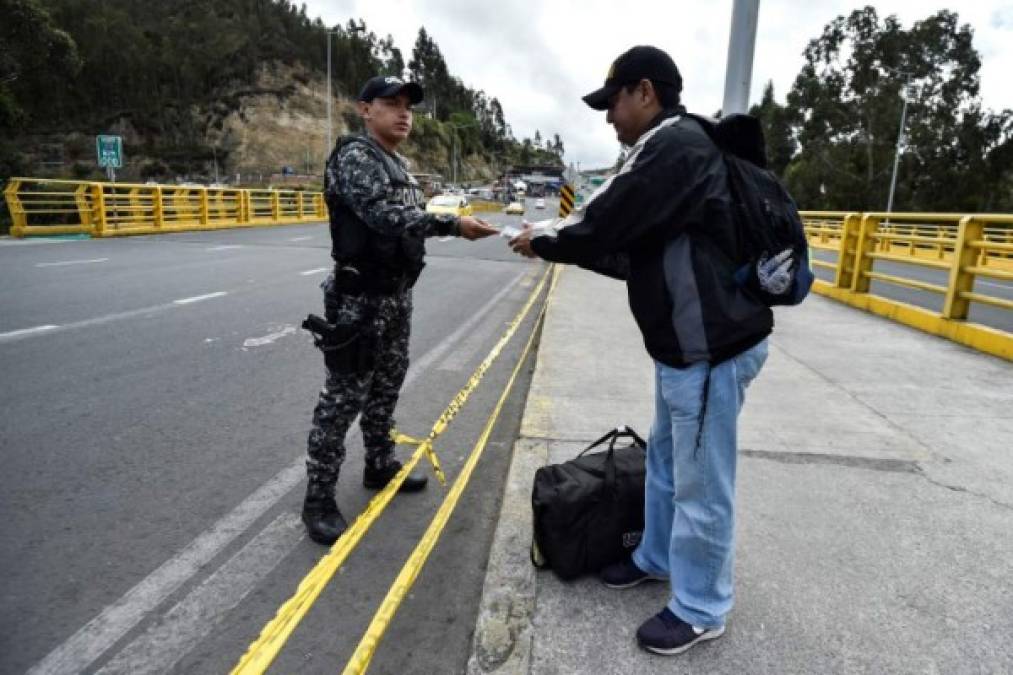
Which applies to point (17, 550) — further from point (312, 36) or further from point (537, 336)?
point (312, 36)

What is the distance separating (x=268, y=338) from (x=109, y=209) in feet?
49.9

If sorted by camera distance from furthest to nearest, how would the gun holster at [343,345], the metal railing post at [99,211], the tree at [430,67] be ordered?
1. the tree at [430,67]
2. the metal railing post at [99,211]
3. the gun holster at [343,345]

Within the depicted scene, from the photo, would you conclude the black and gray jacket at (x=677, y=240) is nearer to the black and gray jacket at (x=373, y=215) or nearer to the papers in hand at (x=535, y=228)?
the papers in hand at (x=535, y=228)

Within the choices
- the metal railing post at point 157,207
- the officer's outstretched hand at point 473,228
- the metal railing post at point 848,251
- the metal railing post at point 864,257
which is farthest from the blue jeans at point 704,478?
the metal railing post at point 157,207

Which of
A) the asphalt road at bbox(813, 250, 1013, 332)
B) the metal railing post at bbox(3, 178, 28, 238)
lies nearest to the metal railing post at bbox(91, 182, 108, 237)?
the metal railing post at bbox(3, 178, 28, 238)

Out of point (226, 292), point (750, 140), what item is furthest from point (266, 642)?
point (226, 292)

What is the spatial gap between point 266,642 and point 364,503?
121 cm

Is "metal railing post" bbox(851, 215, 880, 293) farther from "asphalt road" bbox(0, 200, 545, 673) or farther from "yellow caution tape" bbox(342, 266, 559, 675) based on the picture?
"yellow caution tape" bbox(342, 266, 559, 675)

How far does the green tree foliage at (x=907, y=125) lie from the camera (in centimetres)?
4622

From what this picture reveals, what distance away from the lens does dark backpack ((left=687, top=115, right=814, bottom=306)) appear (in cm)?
201

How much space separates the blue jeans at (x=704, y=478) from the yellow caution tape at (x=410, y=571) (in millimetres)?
998

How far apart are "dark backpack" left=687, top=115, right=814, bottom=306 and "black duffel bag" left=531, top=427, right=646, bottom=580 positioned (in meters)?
0.92

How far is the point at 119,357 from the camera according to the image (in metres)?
5.67

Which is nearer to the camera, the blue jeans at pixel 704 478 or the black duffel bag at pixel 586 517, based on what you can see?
the blue jeans at pixel 704 478
